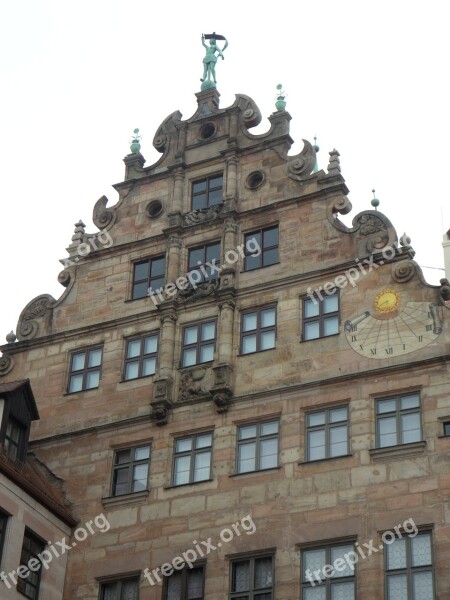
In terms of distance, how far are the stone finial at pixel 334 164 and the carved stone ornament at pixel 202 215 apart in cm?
327

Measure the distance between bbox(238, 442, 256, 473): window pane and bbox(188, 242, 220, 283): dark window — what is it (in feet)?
17.3

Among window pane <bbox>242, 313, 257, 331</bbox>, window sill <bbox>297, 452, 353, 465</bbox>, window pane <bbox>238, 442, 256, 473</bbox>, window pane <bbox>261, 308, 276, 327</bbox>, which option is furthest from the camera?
window pane <bbox>242, 313, 257, 331</bbox>

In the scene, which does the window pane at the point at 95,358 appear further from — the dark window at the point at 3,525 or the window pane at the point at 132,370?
the dark window at the point at 3,525

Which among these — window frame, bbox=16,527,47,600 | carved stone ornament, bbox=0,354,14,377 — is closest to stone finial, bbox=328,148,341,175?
carved stone ornament, bbox=0,354,14,377

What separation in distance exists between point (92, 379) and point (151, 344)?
6.24 feet

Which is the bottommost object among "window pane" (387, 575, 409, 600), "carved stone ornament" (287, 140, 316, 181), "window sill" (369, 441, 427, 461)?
"window pane" (387, 575, 409, 600)

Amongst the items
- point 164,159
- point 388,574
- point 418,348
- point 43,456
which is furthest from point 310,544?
point 164,159

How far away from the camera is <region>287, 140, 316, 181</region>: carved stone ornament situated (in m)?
35.1

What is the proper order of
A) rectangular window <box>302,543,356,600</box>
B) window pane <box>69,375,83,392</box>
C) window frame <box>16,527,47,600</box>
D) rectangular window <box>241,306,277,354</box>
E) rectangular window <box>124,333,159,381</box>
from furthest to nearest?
window pane <box>69,375,83,392</box>, rectangular window <box>124,333,159,381</box>, rectangular window <box>241,306,277,354</box>, window frame <box>16,527,47,600</box>, rectangular window <box>302,543,356,600</box>

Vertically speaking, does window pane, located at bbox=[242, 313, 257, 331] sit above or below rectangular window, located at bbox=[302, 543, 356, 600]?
above

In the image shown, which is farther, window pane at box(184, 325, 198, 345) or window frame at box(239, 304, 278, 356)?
window pane at box(184, 325, 198, 345)

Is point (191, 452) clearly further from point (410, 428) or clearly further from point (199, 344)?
point (410, 428)

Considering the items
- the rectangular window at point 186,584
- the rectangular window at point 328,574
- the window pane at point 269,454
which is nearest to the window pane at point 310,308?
the window pane at point 269,454

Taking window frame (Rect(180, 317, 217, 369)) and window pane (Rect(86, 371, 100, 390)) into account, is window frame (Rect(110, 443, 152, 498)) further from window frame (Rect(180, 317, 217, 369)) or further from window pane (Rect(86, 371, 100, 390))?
window frame (Rect(180, 317, 217, 369))
